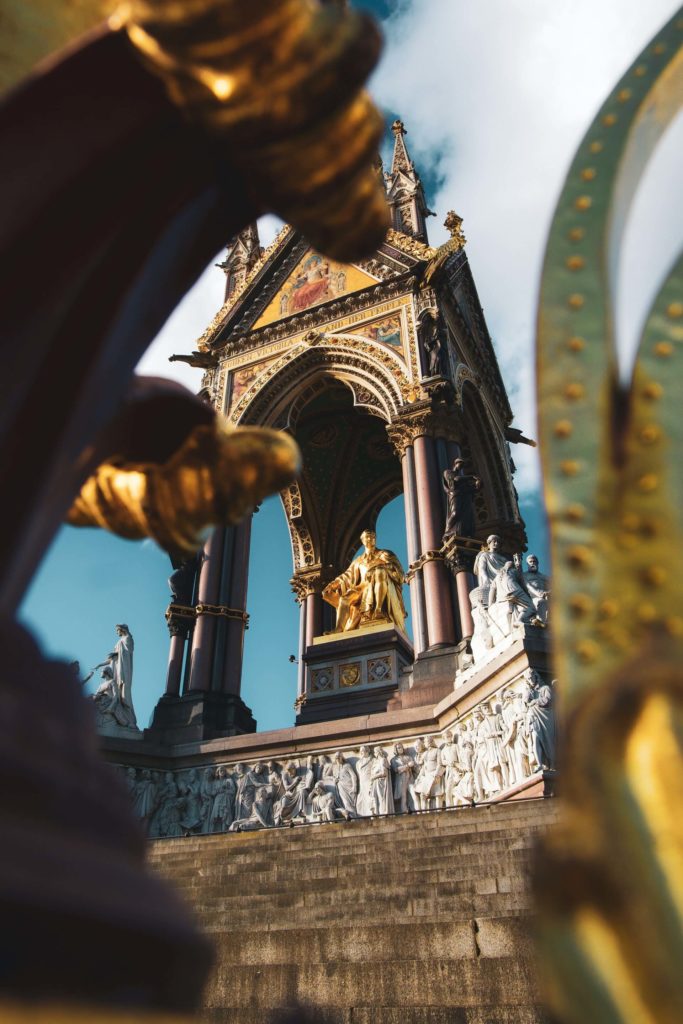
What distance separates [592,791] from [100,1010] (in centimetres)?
40

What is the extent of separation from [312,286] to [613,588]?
632 inches

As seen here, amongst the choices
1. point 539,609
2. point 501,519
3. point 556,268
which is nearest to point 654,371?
point 556,268

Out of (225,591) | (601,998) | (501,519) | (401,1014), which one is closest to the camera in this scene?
(601,998)

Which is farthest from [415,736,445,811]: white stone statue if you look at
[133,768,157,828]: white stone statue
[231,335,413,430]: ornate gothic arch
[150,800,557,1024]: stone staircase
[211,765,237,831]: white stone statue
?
[231,335,413,430]: ornate gothic arch

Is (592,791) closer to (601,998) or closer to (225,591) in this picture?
(601,998)

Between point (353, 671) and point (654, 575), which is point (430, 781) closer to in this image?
point (353, 671)

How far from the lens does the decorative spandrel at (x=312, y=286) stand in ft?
49.8

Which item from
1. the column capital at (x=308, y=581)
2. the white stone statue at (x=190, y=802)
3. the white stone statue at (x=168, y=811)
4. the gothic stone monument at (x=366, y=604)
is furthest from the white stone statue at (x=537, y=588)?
the column capital at (x=308, y=581)

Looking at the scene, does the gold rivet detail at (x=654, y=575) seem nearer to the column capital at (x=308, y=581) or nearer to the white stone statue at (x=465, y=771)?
the white stone statue at (x=465, y=771)

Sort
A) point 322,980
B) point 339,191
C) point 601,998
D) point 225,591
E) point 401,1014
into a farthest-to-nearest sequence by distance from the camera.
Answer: point 225,591 → point 322,980 → point 401,1014 → point 339,191 → point 601,998

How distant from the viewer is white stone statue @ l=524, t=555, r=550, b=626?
8070 millimetres

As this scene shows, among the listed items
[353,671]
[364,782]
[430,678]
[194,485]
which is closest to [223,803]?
[364,782]

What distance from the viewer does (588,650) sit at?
608mm

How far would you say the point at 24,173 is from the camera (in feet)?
2.39
